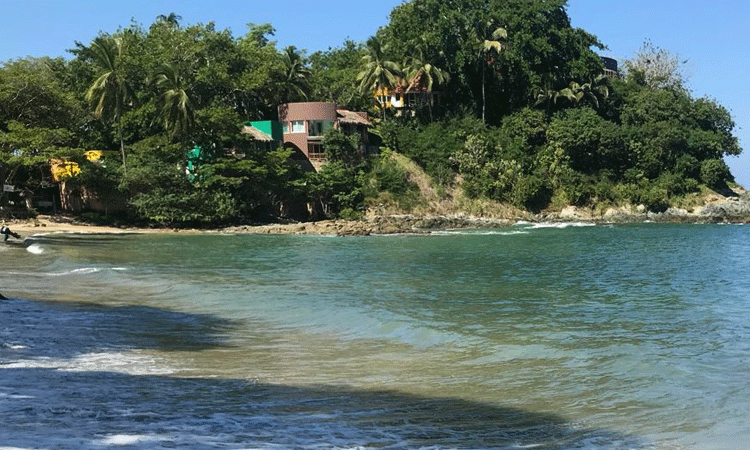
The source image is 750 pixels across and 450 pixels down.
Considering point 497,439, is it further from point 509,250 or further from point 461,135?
point 461,135

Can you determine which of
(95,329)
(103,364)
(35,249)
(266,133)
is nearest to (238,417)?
(103,364)

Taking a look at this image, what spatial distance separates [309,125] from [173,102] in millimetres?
14266

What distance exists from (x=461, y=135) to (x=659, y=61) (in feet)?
104

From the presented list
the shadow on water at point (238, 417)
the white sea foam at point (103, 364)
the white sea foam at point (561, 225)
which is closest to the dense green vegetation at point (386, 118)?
the white sea foam at point (561, 225)

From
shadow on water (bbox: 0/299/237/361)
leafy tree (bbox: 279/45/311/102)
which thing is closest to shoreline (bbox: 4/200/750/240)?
leafy tree (bbox: 279/45/311/102)

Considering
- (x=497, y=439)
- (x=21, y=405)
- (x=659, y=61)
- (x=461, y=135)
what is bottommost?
(x=497, y=439)

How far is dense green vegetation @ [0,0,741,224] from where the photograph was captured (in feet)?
165

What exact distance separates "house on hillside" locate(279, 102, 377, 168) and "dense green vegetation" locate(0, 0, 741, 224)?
1715 millimetres

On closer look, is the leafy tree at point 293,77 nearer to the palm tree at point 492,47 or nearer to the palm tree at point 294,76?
the palm tree at point 294,76

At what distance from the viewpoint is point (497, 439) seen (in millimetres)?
7930

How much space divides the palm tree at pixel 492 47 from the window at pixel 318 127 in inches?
599

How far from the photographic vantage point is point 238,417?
834 cm

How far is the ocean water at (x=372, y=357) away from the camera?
7984 mm

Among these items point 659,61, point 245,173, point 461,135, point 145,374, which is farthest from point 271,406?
point 659,61
